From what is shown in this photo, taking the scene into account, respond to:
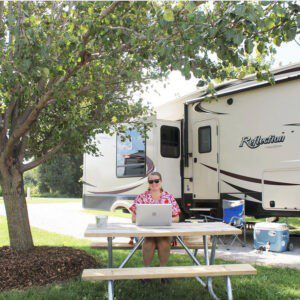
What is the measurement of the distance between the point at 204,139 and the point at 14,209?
447cm

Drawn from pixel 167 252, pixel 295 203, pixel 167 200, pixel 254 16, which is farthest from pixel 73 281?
pixel 295 203

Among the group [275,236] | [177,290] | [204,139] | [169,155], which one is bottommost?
[177,290]

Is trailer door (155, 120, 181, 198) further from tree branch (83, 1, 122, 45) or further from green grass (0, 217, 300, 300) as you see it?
tree branch (83, 1, 122, 45)

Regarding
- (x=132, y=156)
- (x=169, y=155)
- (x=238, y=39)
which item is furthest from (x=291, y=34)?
(x=132, y=156)

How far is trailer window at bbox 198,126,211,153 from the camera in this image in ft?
28.5

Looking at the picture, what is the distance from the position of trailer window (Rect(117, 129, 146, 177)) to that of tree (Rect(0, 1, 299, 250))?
2.53 metres

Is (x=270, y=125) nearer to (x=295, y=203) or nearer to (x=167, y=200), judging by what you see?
(x=295, y=203)

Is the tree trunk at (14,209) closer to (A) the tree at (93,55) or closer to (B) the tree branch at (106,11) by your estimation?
(A) the tree at (93,55)

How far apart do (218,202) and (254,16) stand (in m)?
5.67

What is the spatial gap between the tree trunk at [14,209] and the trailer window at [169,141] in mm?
4045

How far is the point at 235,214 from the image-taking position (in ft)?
25.1

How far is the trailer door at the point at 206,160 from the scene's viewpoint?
335 inches

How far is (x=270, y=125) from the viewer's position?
24.8 ft

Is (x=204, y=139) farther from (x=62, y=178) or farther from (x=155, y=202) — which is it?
(x=62, y=178)
